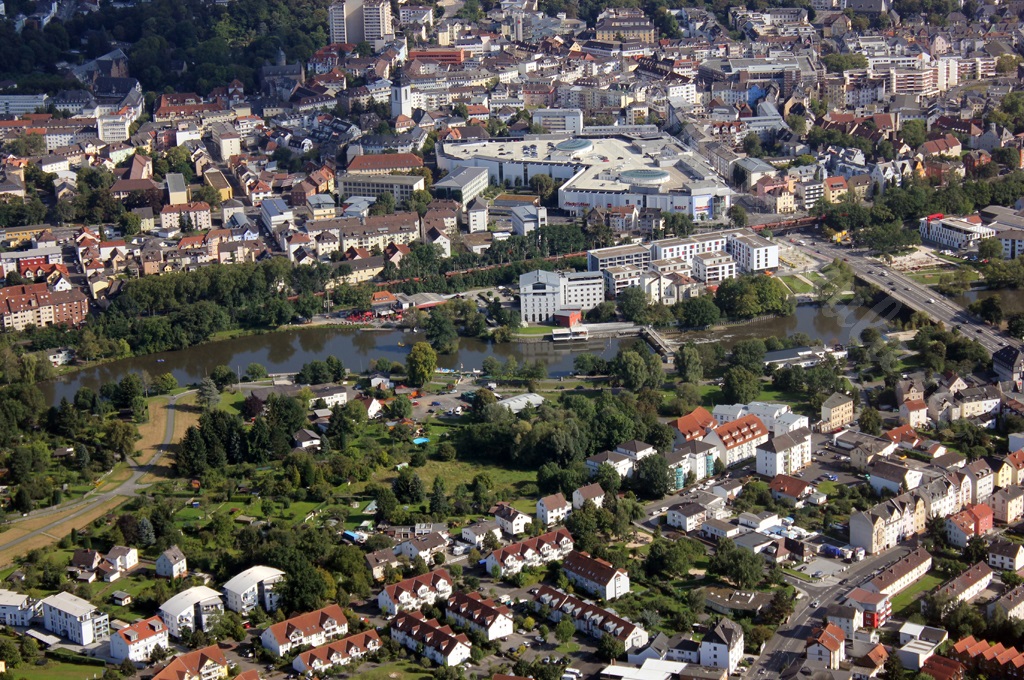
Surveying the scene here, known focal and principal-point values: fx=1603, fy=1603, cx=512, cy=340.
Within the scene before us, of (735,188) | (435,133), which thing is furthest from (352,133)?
Answer: (735,188)

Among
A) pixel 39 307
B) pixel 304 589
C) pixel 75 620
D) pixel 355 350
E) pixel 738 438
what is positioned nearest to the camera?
pixel 75 620

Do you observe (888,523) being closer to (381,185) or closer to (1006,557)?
(1006,557)

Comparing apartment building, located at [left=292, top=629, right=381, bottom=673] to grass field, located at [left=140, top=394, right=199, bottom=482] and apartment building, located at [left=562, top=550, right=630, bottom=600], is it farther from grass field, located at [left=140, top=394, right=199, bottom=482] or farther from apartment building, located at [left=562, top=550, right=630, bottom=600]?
grass field, located at [left=140, top=394, right=199, bottom=482]

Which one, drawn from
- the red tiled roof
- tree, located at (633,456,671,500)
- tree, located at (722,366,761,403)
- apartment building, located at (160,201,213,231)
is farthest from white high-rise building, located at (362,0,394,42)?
tree, located at (633,456,671,500)

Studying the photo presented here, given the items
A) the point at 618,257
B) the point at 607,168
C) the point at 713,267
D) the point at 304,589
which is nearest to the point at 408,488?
the point at 304,589

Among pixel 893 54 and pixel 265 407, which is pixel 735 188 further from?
pixel 265 407

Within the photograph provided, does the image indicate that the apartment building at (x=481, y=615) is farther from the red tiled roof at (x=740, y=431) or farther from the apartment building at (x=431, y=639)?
the red tiled roof at (x=740, y=431)
